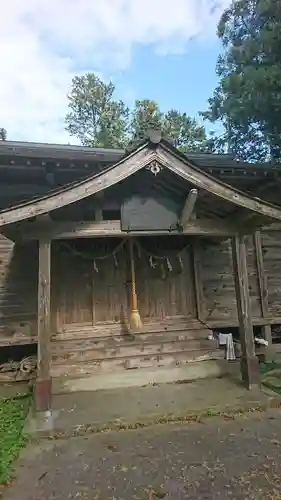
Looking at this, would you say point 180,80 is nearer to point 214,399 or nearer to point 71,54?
point 71,54

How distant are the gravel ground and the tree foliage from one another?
26.5 m

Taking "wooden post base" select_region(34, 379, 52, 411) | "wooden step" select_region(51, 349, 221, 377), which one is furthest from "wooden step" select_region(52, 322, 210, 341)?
"wooden post base" select_region(34, 379, 52, 411)

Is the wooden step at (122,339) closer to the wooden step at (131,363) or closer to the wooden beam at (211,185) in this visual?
the wooden step at (131,363)

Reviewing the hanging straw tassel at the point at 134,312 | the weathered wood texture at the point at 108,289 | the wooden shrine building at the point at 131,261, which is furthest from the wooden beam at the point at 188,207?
the weathered wood texture at the point at 108,289

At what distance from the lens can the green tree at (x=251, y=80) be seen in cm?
988

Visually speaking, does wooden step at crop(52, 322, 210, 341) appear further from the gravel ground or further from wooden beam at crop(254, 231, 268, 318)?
the gravel ground

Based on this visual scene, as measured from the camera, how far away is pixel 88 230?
5.36 meters

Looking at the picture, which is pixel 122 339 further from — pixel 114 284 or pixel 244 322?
pixel 244 322

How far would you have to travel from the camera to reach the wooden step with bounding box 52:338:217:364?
6480 mm

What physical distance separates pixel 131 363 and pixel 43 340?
6.58 feet

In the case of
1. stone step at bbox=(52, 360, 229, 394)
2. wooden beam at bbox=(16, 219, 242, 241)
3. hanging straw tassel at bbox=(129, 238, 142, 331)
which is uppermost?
wooden beam at bbox=(16, 219, 242, 241)

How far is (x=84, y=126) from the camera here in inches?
1335

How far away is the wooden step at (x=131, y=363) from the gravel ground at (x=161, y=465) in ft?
6.86

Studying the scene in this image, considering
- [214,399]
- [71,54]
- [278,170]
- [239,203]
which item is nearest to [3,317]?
[214,399]
